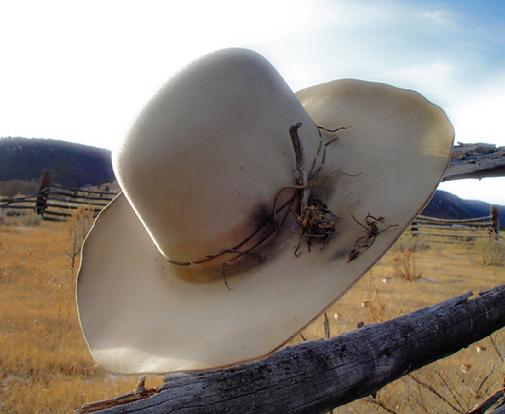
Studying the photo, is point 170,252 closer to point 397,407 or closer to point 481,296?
point 481,296

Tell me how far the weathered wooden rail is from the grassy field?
1.37 feet

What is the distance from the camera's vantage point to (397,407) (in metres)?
3.05

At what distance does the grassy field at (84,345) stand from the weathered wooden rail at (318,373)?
16.5 inches

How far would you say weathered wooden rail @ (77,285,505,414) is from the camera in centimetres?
110

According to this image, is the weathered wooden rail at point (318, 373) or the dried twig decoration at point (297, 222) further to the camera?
the weathered wooden rail at point (318, 373)

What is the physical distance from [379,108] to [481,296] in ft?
4.40

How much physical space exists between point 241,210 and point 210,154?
0.39 feet

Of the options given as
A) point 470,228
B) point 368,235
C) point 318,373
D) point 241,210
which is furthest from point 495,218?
point 241,210

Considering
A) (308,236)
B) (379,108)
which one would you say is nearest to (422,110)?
(379,108)

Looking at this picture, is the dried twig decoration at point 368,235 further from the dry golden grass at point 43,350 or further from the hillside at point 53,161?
the hillside at point 53,161

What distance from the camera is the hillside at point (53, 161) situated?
52688 millimetres

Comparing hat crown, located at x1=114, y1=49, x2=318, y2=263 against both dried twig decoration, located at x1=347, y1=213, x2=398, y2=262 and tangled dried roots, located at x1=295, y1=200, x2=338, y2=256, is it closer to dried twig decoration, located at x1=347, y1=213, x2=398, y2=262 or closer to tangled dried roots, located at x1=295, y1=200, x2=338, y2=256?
tangled dried roots, located at x1=295, y1=200, x2=338, y2=256

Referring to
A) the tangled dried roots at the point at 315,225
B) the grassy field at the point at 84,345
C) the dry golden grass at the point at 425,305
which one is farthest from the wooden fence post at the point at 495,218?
the tangled dried roots at the point at 315,225

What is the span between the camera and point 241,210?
93 cm
